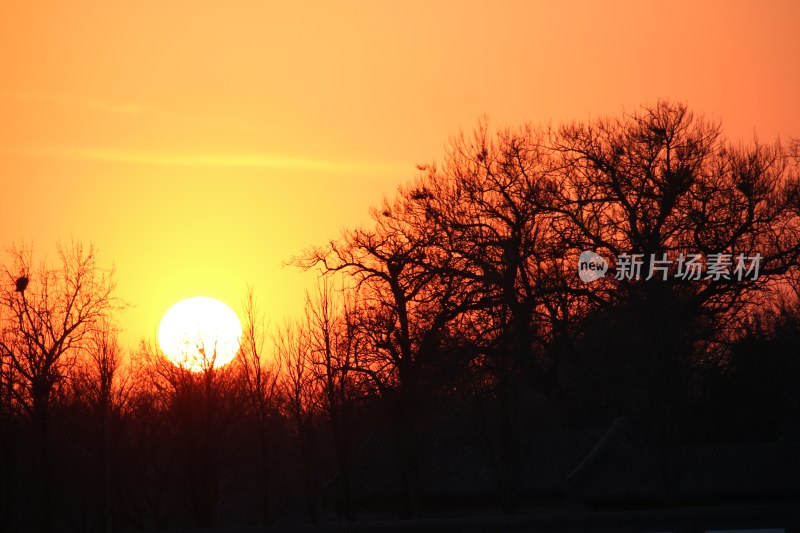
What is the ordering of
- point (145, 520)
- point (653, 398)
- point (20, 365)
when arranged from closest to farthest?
point (653, 398) → point (20, 365) → point (145, 520)

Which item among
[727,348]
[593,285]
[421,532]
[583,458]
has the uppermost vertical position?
[593,285]

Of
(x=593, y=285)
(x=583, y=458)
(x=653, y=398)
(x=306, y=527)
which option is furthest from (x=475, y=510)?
(x=306, y=527)

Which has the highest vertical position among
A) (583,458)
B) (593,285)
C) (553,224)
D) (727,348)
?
(553,224)

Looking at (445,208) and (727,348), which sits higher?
(445,208)

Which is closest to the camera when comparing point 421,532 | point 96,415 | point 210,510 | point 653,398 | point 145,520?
point 421,532

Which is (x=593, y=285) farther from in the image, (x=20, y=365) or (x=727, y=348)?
(x=20, y=365)

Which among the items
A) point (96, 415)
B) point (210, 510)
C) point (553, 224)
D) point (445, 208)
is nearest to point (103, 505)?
point (96, 415)

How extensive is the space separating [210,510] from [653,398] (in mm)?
15695

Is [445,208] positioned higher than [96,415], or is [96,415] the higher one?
[445,208]

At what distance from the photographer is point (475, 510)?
133 ft

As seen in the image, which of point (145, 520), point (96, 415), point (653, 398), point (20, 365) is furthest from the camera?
point (145, 520)

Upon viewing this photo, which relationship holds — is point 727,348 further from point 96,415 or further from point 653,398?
point 96,415

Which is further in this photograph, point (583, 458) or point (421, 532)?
point (583, 458)

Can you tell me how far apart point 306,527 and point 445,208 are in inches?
697
